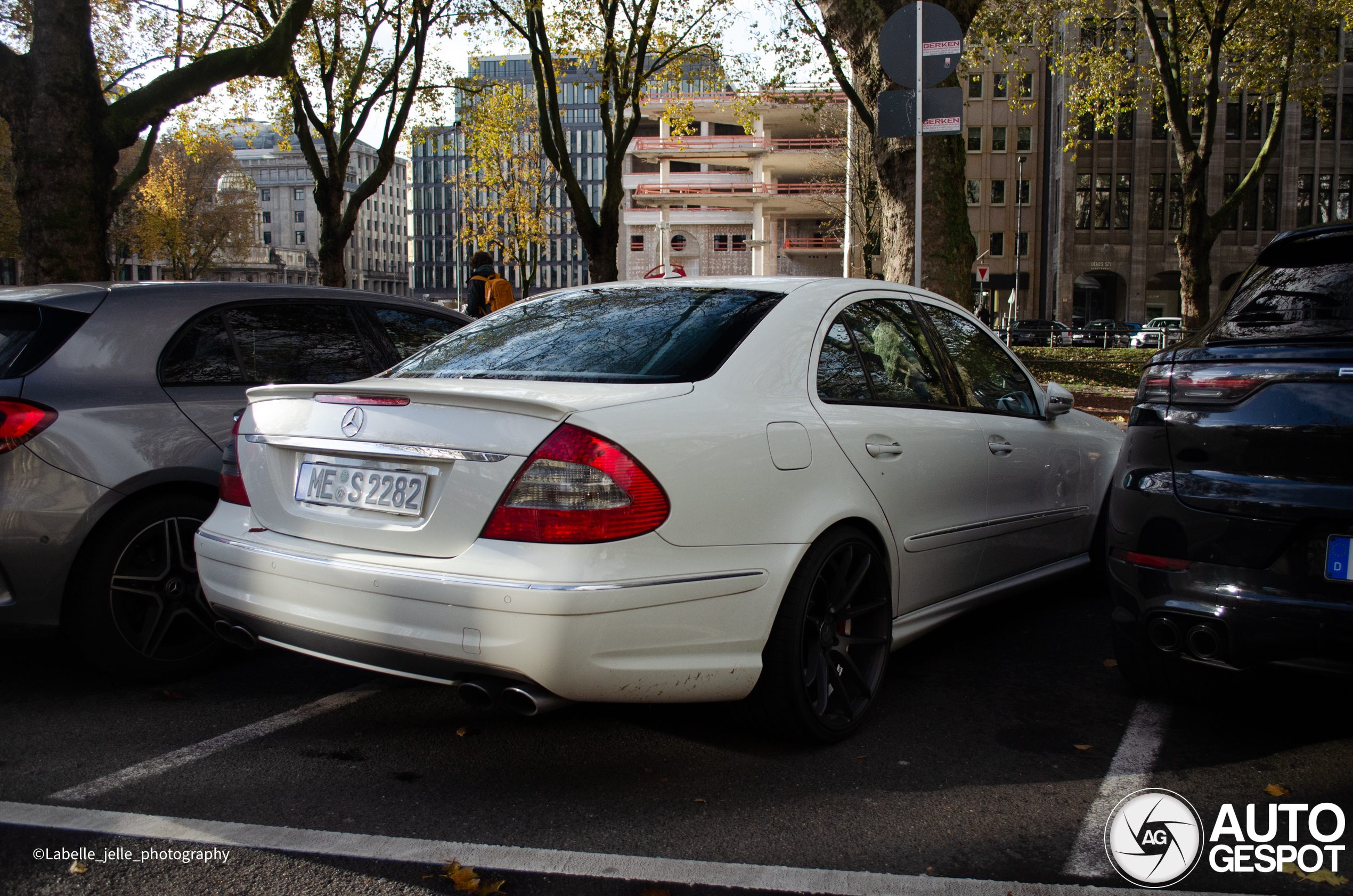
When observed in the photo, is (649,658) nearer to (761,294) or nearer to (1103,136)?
(761,294)

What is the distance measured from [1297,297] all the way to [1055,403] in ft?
5.17

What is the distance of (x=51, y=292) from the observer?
13.4ft

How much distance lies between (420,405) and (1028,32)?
71.7ft

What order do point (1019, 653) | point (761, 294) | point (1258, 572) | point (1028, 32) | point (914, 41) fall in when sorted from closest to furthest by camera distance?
point (1258, 572)
point (761, 294)
point (1019, 653)
point (914, 41)
point (1028, 32)

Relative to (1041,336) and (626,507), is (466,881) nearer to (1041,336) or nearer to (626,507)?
(626,507)

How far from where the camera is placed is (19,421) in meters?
3.58

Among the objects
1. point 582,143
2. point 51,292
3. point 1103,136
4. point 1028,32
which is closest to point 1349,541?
point 51,292

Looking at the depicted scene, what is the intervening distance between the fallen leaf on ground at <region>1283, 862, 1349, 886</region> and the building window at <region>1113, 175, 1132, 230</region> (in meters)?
61.5

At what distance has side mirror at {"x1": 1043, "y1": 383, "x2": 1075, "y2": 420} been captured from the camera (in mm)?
4789

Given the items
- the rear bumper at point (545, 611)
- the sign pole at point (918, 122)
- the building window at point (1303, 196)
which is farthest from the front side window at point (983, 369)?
the building window at point (1303, 196)

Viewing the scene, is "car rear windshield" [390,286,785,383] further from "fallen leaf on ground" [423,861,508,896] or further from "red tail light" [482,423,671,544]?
"fallen leaf on ground" [423,861,508,896]

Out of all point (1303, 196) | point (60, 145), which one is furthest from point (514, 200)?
point (1303, 196)

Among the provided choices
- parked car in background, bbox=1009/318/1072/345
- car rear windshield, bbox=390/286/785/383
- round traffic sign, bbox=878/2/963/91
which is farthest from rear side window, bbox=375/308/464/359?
parked car in background, bbox=1009/318/1072/345

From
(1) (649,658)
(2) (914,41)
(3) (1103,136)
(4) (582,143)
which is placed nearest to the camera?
(1) (649,658)
